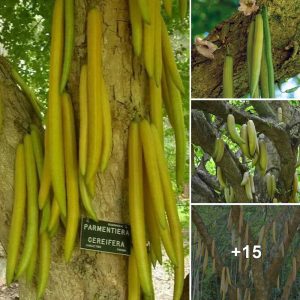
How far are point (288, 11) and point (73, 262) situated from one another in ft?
3.66

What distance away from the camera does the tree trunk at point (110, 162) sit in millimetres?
1328

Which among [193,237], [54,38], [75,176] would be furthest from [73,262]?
[193,237]

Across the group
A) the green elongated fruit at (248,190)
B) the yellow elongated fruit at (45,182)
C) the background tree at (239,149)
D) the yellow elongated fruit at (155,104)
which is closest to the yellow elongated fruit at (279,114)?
the background tree at (239,149)

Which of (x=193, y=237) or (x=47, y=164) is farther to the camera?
(x=193, y=237)

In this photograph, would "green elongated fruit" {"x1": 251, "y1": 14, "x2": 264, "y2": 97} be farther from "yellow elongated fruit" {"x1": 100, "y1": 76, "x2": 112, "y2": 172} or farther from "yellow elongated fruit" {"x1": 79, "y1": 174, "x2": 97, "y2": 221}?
"yellow elongated fruit" {"x1": 79, "y1": 174, "x2": 97, "y2": 221}

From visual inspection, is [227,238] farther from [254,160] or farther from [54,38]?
[54,38]

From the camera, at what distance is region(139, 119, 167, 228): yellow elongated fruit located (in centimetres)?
129

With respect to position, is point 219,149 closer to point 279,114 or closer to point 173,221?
point 279,114

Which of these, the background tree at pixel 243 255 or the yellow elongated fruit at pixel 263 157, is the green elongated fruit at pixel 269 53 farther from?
the background tree at pixel 243 255

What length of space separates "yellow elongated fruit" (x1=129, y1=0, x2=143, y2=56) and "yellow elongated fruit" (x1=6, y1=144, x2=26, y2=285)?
352 mm

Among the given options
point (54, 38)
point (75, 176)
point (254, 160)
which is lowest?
point (75, 176)

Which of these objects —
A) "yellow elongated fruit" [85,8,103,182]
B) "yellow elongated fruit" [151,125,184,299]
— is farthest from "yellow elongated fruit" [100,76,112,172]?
"yellow elongated fruit" [151,125,184,299]

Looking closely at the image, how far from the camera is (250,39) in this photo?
188 cm

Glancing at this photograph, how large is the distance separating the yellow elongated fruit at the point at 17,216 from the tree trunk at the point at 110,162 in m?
0.03
